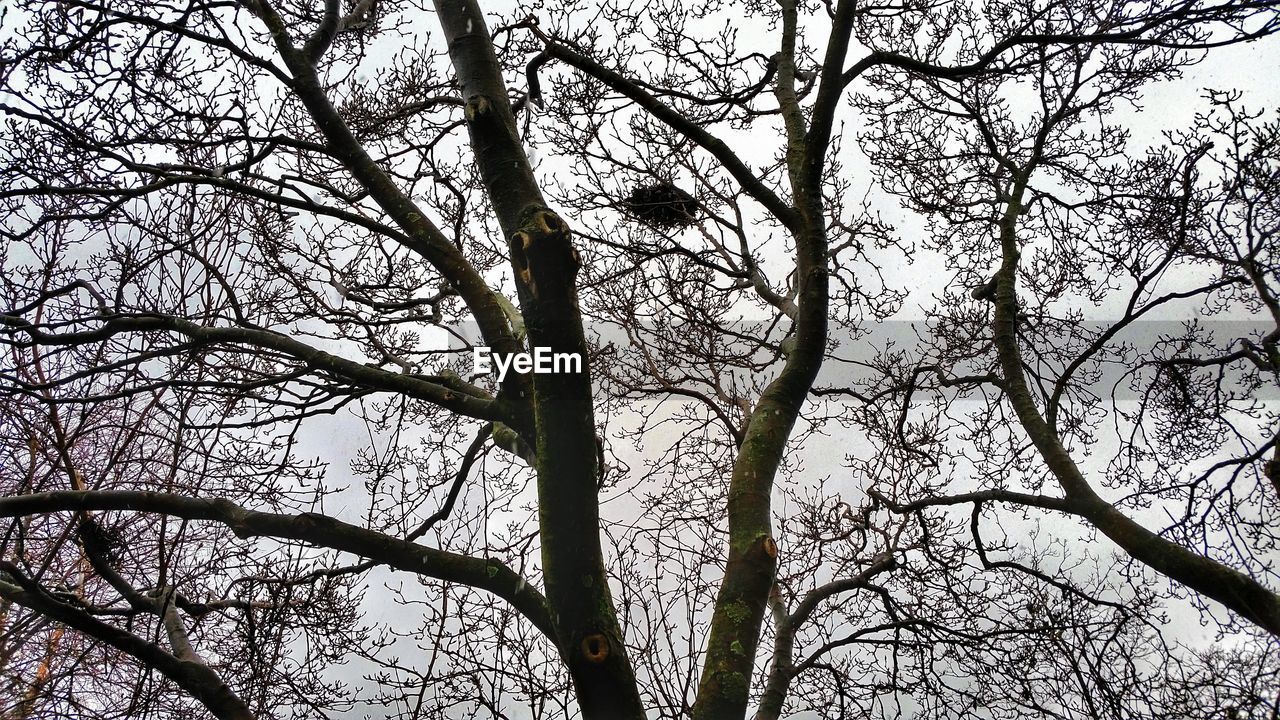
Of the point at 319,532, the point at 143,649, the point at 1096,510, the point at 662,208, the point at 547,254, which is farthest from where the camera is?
the point at 662,208

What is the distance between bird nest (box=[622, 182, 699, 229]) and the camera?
158 inches

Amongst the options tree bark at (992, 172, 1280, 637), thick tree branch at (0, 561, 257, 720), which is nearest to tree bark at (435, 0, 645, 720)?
thick tree branch at (0, 561, 257, 720)

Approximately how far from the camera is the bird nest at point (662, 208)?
402 cm

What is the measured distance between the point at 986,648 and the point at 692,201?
254 cm

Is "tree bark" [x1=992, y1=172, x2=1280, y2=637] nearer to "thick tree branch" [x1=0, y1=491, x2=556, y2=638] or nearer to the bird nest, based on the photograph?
the bird nest

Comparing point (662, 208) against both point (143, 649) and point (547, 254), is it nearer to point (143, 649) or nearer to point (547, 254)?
point (547, 254)

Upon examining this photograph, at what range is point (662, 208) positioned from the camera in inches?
165

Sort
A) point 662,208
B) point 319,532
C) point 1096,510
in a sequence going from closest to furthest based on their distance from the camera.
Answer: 1. point 319,532
2. point 1096,510
3. point 662,208

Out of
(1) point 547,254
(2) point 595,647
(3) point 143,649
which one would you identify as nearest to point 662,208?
(1) point 547,254

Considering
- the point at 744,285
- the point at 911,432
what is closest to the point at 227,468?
the point at 744,285

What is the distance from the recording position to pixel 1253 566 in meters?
3.37

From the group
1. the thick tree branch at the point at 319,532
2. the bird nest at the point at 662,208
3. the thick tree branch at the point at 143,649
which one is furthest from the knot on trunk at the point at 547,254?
the bird nest at the point at 662,208

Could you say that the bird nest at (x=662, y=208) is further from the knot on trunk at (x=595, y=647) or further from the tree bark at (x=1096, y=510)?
the knot on trunk at (x=595, y=647)

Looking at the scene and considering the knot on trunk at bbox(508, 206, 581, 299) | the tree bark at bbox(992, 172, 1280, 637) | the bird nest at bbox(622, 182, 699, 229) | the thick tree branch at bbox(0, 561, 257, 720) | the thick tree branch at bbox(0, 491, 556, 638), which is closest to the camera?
the knot on trunk at bbox(508, 206, 581, 299)
